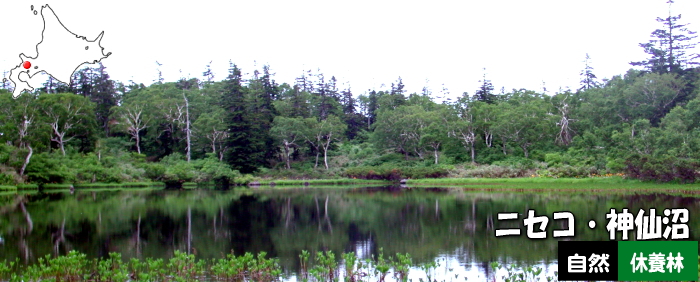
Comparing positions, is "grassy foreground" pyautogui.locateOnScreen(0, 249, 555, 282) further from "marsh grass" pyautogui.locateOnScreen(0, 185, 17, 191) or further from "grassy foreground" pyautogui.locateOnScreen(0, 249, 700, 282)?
"marsh grass" pyautogui.locateOnScreen(0, 185, 17, 191)

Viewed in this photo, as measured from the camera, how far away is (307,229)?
1911cm

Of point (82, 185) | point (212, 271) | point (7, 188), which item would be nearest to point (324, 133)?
point (82, 185)

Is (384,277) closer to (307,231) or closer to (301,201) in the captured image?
(307,231)

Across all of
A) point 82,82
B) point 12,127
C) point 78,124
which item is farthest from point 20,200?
point 82,82

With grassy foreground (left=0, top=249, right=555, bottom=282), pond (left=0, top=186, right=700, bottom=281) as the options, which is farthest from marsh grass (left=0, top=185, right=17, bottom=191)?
grassy foreground (left=0, top=249, right=555, bottom=282)

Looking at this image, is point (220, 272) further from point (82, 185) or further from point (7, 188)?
point (82, 185)

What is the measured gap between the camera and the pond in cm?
1370

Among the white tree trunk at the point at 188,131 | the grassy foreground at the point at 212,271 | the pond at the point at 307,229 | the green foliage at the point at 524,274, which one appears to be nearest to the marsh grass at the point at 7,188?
the pond at the point at 307,229

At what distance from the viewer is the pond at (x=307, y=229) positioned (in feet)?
44.9

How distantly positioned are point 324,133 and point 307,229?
132 feet

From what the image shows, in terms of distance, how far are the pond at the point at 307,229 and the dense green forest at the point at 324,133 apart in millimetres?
14331

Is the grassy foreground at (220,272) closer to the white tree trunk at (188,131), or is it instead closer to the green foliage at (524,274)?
the green foliage at (524,274)

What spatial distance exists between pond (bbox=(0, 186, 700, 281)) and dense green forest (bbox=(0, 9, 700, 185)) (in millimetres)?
14331

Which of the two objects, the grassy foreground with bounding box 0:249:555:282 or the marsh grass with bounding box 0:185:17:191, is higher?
the marsh grass with bounding box 0:185:17:191
